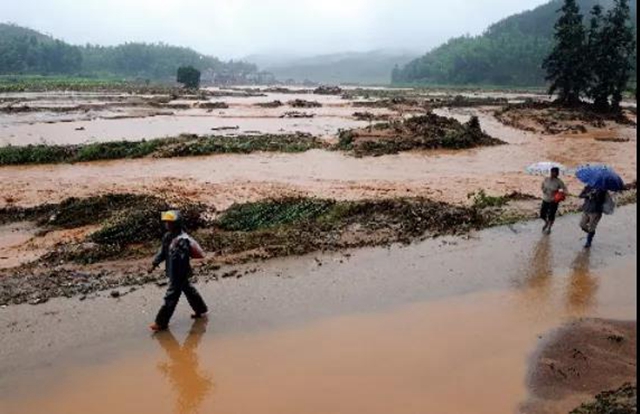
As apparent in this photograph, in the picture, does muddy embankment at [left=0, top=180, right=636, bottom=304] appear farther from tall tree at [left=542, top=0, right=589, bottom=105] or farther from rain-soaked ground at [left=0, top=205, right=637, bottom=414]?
tall tree at [left=542, top=0, right=589, bottom=105]

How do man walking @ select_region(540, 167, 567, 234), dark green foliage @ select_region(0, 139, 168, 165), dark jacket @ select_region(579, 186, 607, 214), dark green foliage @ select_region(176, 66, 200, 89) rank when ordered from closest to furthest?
dark jacket @ select_region(579, 186, 607, 214), man walking @ select_region(540, 167, 567, 234), dark green foliage @ select_region(0, 139, 168, 165), dark green foliage @ select_region(176, 66, 200, 89)

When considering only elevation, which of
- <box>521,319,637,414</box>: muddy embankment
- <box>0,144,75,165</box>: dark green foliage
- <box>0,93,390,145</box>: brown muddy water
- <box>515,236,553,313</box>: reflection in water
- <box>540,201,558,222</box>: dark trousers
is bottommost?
<box>0,93,390,145</box>: brown muddy water

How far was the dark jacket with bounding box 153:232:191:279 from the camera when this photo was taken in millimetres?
7684

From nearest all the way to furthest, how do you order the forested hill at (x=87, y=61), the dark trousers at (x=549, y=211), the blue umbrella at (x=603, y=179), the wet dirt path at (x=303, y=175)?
the blue umbrella at (x=603, y=179) → the dark trousers at (x=549, y=211) → the wet dirt path at (x=303, y=175) → the forested hill at (x=87, y=61)

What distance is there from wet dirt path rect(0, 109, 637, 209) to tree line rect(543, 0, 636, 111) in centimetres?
1974

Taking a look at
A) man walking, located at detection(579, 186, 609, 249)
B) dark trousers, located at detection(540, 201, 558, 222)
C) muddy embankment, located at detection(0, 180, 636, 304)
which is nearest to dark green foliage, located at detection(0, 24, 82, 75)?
muddy embankment, located at detection(0, 180, 636, 304)

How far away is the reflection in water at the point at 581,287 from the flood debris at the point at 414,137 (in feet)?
46.3

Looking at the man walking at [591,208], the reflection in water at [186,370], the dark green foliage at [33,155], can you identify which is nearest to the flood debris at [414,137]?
the dark green foliage at [33,155]

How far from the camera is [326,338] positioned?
759 cm

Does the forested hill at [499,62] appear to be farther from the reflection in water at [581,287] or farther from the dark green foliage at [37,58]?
the reflection in water at [581,287]

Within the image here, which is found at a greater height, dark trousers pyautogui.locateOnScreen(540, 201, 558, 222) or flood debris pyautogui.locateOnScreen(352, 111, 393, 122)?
dark trousers pyautogui.locateOnScreen(540, 201, 558, 222)

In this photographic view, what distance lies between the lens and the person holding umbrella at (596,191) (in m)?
10.7

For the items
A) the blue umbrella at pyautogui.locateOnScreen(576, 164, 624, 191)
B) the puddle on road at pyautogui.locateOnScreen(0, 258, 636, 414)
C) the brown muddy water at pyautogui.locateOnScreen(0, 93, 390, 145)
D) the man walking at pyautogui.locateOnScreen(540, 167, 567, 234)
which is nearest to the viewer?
the puddle on road at pyautogui.locateOnScreen(0, 258, 636, 414)

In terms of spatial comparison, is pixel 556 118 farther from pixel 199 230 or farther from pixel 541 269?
pixel 199 230
